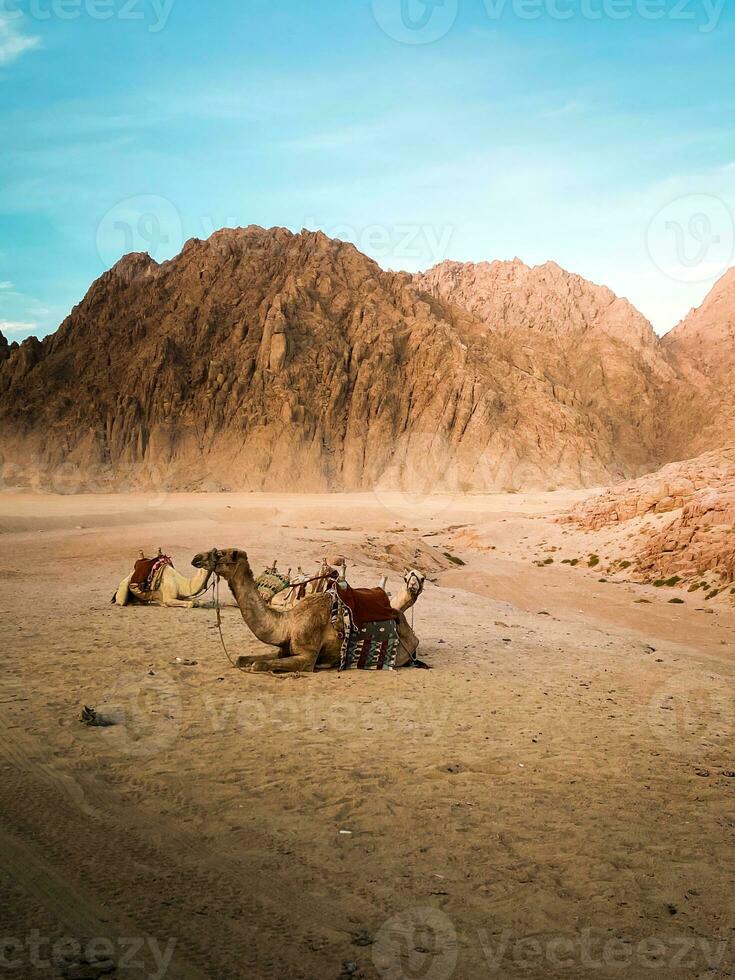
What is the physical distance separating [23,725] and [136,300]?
8946cm

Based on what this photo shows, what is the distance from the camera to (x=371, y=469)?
261 feet

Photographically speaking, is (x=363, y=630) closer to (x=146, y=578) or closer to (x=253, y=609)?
(x=253, y=609)

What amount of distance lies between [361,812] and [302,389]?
77.7m

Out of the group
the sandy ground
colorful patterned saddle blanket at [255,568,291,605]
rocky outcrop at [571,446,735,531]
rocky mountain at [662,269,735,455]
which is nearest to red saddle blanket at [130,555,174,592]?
the sandy ground

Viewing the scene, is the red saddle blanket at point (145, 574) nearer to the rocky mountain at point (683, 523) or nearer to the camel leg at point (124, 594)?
the camel leg at point (124, 594)

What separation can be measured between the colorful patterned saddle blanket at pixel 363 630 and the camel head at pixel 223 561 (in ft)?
4.26

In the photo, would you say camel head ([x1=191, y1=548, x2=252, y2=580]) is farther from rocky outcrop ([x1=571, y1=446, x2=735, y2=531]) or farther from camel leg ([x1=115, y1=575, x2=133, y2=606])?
rocky outcrop ([x1=571, y1=446, x2=735, y2=531])

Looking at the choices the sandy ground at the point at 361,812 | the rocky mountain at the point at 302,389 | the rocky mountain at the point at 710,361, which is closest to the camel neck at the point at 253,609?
the sandy ground at the point at 361,812

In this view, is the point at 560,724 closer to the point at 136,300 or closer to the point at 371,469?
the point at 371,469

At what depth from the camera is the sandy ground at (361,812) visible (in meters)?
4.04

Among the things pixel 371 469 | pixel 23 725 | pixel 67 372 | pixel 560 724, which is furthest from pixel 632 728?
pixel 67 372

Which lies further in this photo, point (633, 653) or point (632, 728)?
point (633, 653)

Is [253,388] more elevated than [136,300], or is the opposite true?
[136,300]

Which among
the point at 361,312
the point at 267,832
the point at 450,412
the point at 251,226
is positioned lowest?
Result: the point at 267,832
